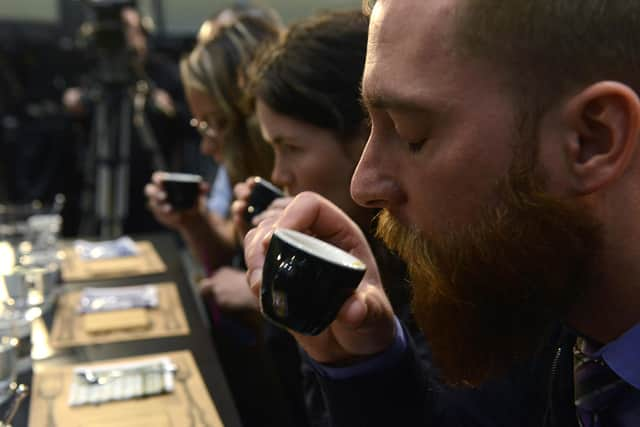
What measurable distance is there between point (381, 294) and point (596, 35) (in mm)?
436

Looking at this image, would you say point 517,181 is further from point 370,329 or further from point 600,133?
point 370,329

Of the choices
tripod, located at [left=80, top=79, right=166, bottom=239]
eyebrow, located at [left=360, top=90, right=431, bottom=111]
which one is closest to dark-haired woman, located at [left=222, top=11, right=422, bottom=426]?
eyebrow, located at [left=360, top=90, right=431, bottom=111]

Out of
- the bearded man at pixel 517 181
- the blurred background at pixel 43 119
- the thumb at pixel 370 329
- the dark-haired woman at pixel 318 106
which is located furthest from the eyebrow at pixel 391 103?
the blurred background at pixel 43 119

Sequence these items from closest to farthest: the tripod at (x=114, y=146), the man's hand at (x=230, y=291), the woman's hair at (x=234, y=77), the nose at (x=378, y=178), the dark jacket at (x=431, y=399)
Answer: the nose at (x=378, y=178), the dark jacket at (x=431, y=399), the man's hand at (x=230, y=291), the woman's hair at (x=234, y=77), the tripod at (x=114, y=146)

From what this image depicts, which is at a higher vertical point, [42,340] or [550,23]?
[550,23]


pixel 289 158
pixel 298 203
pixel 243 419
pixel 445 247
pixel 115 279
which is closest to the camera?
pixel 445 247

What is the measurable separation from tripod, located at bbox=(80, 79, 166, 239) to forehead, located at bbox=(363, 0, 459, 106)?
246cm

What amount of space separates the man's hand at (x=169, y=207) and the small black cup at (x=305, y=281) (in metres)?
1.32

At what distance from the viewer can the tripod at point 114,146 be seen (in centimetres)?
313

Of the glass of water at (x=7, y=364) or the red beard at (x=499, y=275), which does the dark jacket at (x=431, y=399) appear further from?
the glass of water at (x=7, y=364)

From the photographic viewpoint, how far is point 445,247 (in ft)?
2.39

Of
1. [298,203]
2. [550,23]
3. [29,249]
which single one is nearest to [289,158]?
[298,203]

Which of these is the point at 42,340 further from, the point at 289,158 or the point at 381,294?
the point at 381,294

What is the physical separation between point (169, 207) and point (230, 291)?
455mm
